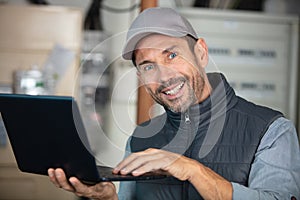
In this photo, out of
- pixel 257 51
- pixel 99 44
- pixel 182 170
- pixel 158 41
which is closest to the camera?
pixel 182 170

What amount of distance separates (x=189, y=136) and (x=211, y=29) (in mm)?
1010

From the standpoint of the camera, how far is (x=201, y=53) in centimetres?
85

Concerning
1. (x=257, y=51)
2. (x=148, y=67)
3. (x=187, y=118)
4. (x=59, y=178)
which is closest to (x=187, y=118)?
(x=187, y=118)

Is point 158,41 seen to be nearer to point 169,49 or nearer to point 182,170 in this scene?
point 169,49

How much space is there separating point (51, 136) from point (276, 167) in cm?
35

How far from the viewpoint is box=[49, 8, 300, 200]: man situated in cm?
78

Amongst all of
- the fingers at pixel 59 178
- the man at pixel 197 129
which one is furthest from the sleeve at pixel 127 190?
the fingers at pixel 59 178

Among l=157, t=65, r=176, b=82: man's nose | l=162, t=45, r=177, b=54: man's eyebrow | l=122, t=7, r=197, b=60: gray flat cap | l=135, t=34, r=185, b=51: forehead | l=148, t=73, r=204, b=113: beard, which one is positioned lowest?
l=148, t=73, r=204, b=113: beard

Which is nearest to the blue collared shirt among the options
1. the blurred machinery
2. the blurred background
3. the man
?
the man

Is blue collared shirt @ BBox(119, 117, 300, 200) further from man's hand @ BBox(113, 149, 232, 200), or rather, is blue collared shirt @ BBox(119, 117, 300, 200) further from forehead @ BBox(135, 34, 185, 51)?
forehead @ BBox(135, 34, 185, 51)

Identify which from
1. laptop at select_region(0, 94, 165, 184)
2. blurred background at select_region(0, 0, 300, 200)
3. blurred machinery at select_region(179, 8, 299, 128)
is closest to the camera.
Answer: laptop at select_region(0, 94, 165, 184)

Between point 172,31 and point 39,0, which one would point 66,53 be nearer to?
point 39,0

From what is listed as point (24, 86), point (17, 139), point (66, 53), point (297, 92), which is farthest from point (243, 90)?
point (17, 139)

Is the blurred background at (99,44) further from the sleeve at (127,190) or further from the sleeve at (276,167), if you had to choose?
the sleeve at (276,167)
